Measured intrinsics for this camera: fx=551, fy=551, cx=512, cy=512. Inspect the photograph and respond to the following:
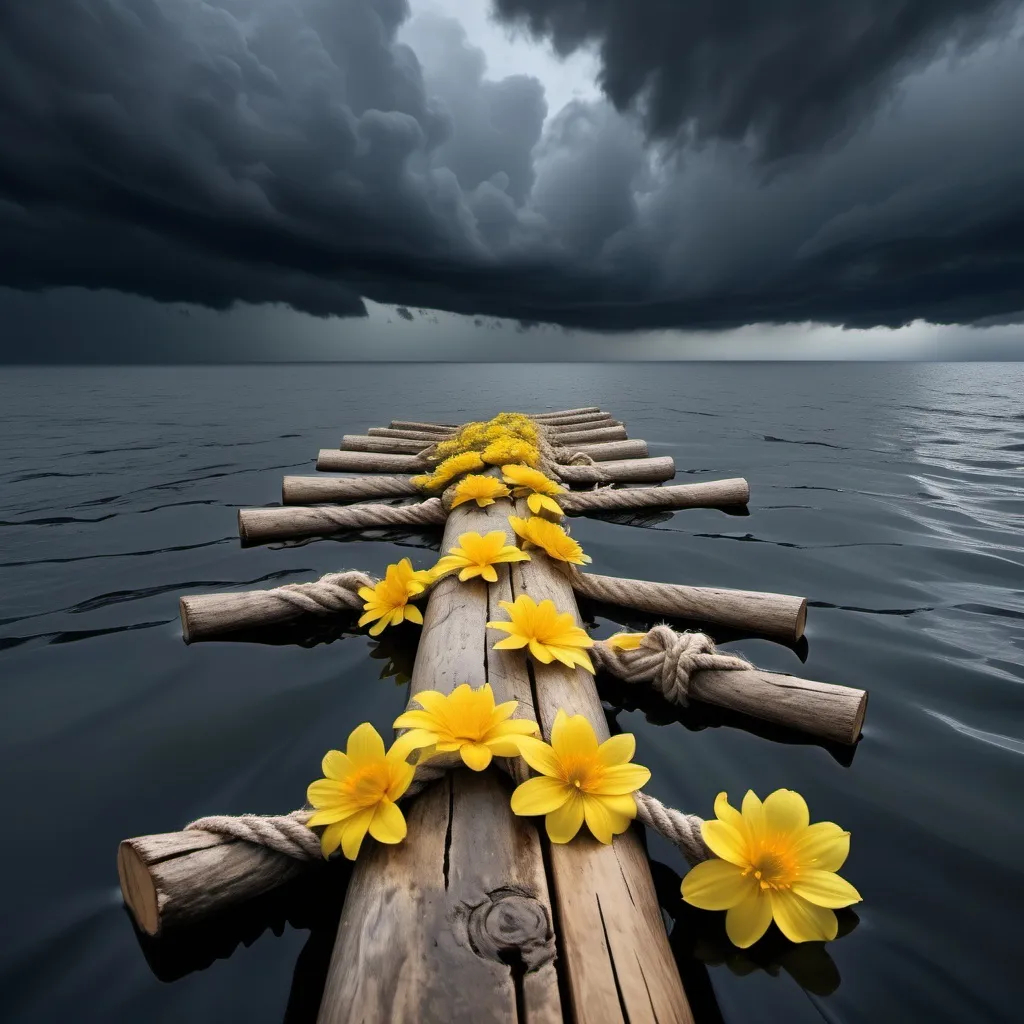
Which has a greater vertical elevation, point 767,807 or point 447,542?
point 767,807

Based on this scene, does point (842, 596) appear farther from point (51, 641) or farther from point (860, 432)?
point (860, 432)

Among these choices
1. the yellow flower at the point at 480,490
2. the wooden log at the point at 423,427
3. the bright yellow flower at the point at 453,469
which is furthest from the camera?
the wooden log at the point at 423,427

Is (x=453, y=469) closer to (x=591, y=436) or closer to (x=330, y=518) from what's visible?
(x=330, y=518)

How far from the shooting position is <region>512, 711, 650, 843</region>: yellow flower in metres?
1.79

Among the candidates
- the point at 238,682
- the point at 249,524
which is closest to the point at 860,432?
the point at 249,524

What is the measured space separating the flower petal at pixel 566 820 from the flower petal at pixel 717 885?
358mm

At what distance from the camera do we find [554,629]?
2.66 meters

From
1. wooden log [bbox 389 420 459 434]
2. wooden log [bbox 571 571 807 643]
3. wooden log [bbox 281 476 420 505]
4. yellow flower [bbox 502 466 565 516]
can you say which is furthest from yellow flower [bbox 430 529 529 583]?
wooden log [bbox 389 420 459 434]

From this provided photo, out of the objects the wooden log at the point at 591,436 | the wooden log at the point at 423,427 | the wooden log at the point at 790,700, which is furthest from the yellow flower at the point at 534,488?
the wooden log at the point at 423,427

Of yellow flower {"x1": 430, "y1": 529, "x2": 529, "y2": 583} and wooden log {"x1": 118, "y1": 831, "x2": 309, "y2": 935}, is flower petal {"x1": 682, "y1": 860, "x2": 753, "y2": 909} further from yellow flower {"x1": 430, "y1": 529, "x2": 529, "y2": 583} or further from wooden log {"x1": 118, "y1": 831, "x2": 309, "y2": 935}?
yellow flower {"x1": 430, "y1": 529, "x2": 529, "y2": 583}

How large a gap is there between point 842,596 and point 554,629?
3.35m

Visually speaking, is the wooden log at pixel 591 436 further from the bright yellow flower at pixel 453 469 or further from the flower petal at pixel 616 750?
the flower petal at pixel 616 750

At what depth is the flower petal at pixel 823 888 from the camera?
162 cm

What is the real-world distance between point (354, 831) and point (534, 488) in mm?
3705
